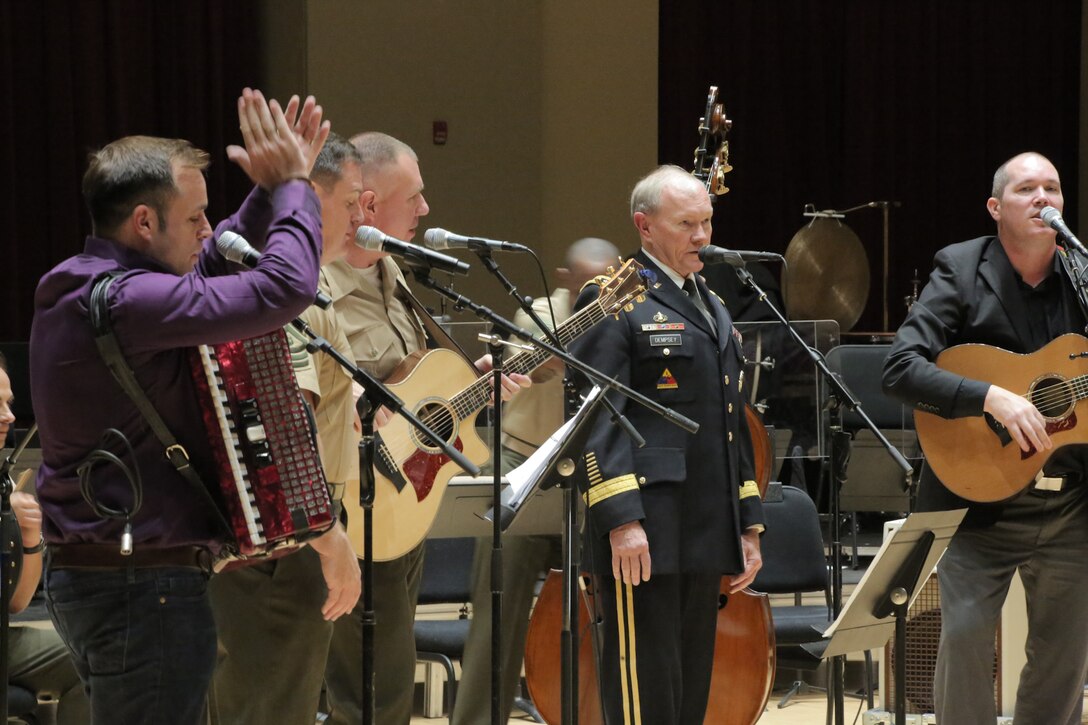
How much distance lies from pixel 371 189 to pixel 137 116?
16.7 ft

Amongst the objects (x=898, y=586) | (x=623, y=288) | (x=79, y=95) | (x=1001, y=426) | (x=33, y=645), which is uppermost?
(x=79, y=95)

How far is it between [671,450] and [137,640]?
5.36 feet

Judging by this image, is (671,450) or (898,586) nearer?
(898,586)

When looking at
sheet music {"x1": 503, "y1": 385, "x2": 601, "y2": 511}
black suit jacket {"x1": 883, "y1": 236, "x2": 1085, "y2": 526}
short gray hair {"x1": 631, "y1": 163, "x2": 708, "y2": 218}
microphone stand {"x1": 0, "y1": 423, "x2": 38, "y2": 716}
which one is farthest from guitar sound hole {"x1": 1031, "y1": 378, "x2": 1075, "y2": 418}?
microphone stand {"x1": 0, "y1": 423, "x2": 38, "y2": 716}

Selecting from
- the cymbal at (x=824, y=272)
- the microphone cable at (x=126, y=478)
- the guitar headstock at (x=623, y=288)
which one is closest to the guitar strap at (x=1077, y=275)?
the guitar headstock at (x=623, y=288)

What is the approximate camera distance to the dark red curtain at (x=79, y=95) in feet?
26.9

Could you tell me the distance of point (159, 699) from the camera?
249 centimetres

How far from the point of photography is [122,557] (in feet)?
8.25

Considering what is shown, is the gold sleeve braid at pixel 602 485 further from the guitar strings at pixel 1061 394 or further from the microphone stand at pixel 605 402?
the guitar strings at pixel 1061 394

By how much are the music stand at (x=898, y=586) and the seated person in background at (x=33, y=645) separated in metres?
2.25

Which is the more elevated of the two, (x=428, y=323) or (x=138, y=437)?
(x=428, y=323)

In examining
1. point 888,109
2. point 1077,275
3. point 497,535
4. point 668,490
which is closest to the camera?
point 497,535

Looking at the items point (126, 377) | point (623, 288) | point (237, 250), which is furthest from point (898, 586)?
point (126, 377)

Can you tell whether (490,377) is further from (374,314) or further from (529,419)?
(529,419)
